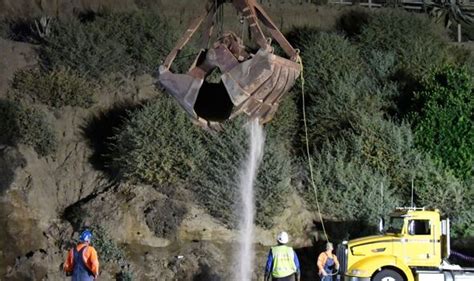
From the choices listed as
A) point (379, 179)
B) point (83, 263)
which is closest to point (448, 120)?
point (379, 179)

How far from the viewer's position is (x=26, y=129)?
2547 centimetres

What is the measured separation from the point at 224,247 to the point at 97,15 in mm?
12657

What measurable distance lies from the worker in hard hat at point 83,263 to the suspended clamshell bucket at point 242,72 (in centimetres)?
254

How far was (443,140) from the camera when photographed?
2416 centimetres

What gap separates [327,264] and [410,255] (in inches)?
71.9

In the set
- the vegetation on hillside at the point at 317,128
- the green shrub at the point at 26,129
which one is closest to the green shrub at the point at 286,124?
the vegetation on hillside at the point at 317,128

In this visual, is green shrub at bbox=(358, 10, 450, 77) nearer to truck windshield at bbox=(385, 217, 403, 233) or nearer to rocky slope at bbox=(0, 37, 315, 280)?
rocky slope at bbox=(0, 37, 315, 280)

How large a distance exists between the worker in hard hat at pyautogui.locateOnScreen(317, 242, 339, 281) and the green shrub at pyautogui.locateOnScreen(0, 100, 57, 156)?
10523 mm

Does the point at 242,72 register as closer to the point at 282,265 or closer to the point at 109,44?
the point at 282,265

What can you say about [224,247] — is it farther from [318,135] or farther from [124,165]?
[318,135]

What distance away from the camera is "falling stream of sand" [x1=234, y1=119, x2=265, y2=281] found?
843 inches

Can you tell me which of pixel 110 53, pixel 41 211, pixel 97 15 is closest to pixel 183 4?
pixel 97 15

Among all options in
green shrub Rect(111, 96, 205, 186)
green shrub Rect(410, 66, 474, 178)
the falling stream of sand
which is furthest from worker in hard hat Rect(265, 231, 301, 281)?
green shrub Rect(410, 66, 474, 178)

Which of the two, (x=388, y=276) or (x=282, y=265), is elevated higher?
(x=388, y=276)
